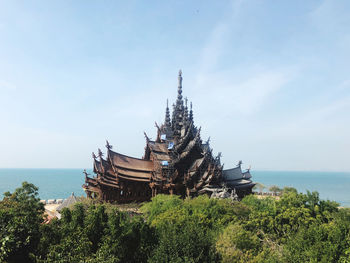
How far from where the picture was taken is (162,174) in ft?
102

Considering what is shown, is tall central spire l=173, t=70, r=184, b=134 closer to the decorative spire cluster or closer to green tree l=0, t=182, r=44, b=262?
the decorative spire cluster

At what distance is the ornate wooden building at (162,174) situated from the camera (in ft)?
96.8

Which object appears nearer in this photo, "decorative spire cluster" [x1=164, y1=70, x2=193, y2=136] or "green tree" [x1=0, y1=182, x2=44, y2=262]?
"green tree" [x1=0, y1=182, x2=44, y2=262]

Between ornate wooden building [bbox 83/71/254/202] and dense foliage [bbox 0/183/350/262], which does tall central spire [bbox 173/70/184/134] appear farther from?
dense foliage [bbox 0/183/350/262]

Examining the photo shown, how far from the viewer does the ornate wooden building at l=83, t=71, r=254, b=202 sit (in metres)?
29.5

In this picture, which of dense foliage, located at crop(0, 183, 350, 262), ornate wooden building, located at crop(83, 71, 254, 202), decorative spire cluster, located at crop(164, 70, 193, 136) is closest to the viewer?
dense foliage, located at crop(0, 183, 350, 262)

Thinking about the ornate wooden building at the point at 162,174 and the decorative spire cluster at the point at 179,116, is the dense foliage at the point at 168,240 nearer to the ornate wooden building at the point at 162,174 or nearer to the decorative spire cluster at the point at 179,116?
the ornate wooden building at the point at 162,174

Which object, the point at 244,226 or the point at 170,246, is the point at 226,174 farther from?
the point at 170,246

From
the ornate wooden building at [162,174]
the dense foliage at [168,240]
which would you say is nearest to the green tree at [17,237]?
the dense foliage at [168,240]

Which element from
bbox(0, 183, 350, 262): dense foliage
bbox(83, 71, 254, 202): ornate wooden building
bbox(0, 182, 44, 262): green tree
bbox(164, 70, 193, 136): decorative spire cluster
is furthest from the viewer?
bbox(164, 70, 193, 136): decorative spire cluster

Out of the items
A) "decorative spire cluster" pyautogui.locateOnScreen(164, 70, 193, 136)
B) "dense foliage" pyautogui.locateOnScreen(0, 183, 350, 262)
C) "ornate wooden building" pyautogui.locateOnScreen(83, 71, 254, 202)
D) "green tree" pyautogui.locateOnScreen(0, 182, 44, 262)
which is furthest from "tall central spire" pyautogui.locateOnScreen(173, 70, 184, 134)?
"green tree" pyautogui.locateOnScreen(0, 182, 44, 262)

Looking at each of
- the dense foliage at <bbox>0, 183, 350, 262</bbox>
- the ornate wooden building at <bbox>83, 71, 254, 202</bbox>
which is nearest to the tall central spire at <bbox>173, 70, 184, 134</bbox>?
the ornate wooden building at <bbox>83, 71, 254, 202</bbox>

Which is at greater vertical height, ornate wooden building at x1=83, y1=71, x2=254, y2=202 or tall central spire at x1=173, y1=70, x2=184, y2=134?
tall central spire at x1=173, y1=70, x2=184, y2=134

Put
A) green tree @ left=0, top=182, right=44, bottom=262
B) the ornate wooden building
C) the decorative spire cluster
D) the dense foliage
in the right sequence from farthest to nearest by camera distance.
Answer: the decorative spire cluster
the ornate wooden building
green tree @ left=0, top=182, right=44, bottom=262
the dense foliage
